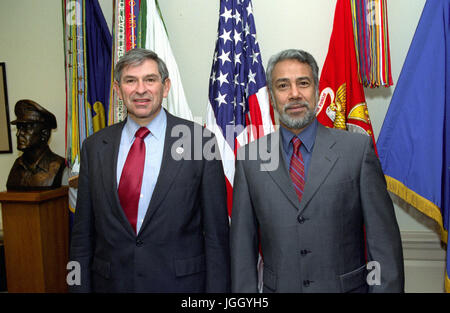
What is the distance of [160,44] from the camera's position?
246 centimetres

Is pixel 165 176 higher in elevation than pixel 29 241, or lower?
higher

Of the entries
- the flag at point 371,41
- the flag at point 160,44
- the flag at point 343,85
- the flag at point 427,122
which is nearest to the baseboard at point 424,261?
the flag at point 427,122

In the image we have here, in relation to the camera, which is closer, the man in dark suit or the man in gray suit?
the man in gray suit

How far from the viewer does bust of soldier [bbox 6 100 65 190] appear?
2.56 m

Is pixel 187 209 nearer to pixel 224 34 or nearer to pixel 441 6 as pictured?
pixel 224 34

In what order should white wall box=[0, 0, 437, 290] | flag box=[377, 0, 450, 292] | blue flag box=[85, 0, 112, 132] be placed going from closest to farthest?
flag box=[377, 0, 450, 292], blue flag box=[85, 0, 112, 132], white wall box=[0, 0, 437, 290]

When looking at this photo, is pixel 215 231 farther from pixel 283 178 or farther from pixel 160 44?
pixel 160 44

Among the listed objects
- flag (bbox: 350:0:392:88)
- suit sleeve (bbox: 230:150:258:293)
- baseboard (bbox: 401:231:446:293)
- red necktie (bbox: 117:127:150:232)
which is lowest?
baseboard (bbox: 401:231:446:293)

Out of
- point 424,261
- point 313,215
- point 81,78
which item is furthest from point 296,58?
point 424,261

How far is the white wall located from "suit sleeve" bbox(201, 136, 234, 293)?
1.43m

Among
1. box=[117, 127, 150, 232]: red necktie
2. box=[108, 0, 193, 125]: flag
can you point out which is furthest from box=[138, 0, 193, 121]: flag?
box=[117, 127, 150, 232]: red necktie

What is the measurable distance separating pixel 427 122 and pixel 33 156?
9.20 ft

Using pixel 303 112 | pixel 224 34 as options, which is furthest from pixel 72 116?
pixel 303 112

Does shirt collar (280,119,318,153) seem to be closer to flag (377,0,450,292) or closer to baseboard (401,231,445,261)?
flag (377,0,450,292)
